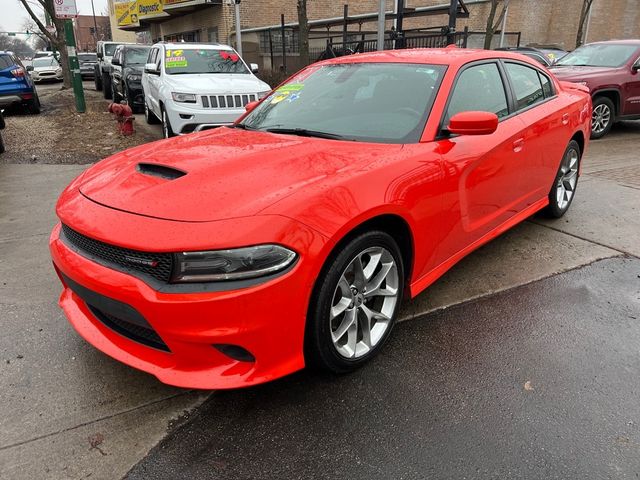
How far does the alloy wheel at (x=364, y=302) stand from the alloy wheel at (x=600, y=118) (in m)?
8.30

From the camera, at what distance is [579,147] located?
16.6ft

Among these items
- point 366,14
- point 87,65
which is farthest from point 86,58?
point 366,14

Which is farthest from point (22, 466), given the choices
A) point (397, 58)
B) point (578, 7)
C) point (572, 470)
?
point (578, 7)

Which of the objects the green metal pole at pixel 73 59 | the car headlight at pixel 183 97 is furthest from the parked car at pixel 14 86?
the car headlight at pixel 183 97

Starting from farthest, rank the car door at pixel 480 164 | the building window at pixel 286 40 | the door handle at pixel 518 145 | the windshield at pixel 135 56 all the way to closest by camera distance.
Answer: the building window at pixel 286 40
the windshield at pixel 135 56
the door handle at pixel 518 145
the car door at pixel 480 164

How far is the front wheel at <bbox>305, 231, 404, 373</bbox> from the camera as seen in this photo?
2311mm

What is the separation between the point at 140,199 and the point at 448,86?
203 centimetres

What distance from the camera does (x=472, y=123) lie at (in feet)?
9.36

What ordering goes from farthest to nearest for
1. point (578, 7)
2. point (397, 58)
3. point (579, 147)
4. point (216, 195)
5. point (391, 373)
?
point (578, 7) < point (579, 147) < point (397, 58) < point (391, 373) < point (216, 195)

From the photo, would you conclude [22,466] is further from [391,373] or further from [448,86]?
[448,86]

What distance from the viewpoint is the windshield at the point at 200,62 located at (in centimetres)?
928

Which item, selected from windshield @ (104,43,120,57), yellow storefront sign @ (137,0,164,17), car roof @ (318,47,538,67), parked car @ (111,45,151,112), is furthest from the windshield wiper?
yellow storefront sign @ (137,0,164,17)

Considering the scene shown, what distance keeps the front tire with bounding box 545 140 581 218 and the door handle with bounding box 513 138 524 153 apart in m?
1.13

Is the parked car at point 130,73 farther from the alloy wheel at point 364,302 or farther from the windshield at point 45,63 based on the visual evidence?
the windshield at point 45,63
